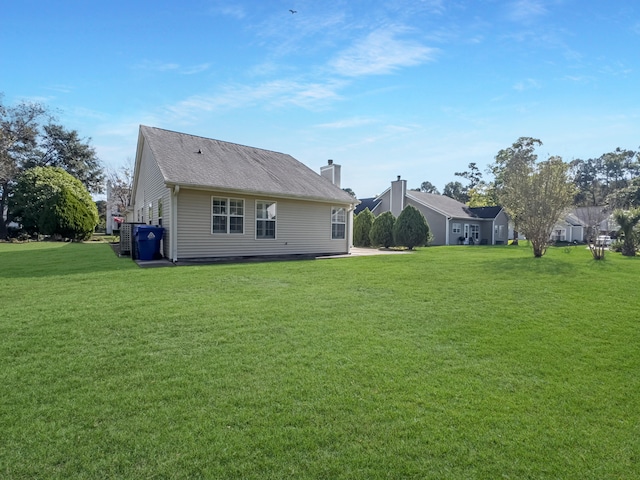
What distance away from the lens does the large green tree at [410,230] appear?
20.7 m

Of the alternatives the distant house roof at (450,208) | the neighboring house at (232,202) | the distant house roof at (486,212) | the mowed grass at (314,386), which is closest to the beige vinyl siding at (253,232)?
the neighboring house at (232,202)

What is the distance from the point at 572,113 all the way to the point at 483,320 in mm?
9843

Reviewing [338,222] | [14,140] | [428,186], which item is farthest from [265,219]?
[428,186]

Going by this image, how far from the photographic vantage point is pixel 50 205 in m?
22.9

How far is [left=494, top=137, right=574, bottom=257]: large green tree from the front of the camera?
14.4 metres

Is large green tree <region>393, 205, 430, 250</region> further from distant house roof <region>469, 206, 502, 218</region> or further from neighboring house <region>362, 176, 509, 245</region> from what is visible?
distant house roof <region>469, 206, 502, 218</region>

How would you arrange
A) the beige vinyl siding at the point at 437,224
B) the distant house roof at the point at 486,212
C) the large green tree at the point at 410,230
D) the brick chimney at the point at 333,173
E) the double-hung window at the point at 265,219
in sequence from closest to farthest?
the double-hung window at the point at 265,219
the brick chimney at the point at 333,173
the large green tree at the point at 410,230
the beige vinyl siding at the point at 437,224
the distant house roof at the point at 486,212

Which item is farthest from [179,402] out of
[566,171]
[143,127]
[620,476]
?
[566,171]

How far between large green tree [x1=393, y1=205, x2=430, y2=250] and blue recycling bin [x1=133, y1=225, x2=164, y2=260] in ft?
44.4

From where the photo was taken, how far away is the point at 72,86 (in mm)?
12195

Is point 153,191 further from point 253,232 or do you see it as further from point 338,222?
point 338,222

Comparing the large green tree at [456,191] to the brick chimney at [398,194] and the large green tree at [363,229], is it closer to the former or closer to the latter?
the brick chimney at [398,194]

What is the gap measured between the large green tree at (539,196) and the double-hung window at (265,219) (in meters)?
10.6

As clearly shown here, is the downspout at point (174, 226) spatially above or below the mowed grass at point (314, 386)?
above
